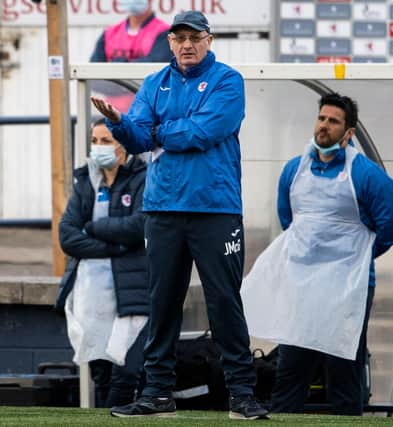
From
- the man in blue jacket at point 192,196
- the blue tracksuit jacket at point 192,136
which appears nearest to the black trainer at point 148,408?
the man in blue jacket at point 192,196

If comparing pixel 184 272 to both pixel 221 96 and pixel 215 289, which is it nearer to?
pixel 215 289

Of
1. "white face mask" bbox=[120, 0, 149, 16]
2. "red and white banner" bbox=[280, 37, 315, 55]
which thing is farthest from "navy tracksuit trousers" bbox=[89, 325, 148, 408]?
"red and white banner" bbox=[280, 37, 315, 55]

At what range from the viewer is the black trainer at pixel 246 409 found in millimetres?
7608

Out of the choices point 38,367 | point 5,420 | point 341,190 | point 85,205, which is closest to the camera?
point 5,420

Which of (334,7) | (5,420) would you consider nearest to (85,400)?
(5,420)

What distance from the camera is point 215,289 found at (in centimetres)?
762

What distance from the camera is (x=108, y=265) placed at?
31.3ft

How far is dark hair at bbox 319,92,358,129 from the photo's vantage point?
889 cm

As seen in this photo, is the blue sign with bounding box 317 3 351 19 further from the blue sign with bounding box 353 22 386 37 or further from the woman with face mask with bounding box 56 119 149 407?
the woman with face mask with bounding box 56 119 149 407

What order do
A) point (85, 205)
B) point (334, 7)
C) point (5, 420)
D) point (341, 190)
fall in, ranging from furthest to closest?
point (334, 7)
point (85, 205)
point (341, 190)
point (5, 420)

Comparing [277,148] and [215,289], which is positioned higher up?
[277,148]

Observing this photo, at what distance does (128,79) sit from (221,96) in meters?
2.44

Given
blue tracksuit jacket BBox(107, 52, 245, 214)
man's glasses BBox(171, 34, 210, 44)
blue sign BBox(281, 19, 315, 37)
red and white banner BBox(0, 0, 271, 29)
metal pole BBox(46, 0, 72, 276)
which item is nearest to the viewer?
blue tracksuit jacket BBox(107, 52, 245, 214)

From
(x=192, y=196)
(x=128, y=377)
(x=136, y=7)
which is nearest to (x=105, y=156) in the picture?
(x=128, y=377)
